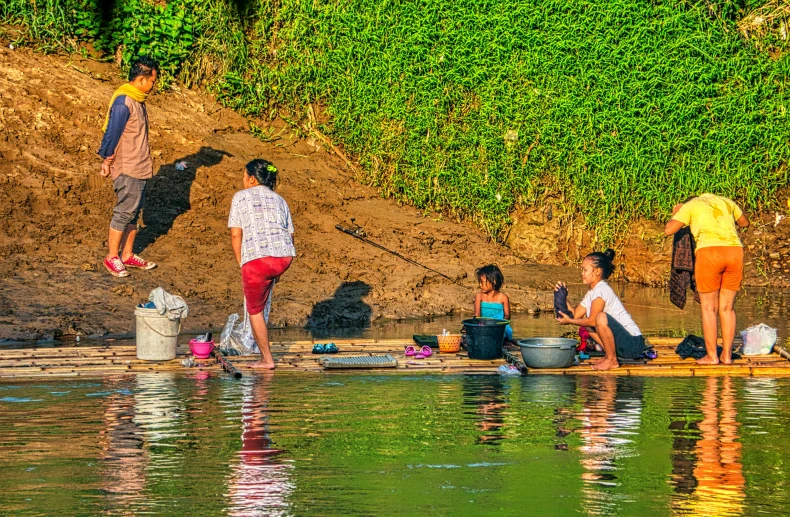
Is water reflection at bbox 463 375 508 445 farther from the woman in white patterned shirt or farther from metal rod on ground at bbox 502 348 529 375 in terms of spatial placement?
the woman in white patterned shirt

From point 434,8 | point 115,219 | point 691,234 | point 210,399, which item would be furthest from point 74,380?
point 434,8

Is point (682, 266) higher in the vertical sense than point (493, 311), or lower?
higher

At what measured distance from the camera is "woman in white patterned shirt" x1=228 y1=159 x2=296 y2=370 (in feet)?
31.9

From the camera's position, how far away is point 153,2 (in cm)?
1719

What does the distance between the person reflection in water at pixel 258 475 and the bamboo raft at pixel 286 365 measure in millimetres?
1778

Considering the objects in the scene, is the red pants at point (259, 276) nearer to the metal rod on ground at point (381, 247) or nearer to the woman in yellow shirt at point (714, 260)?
the woman in yellow shirt at point (714, 260)

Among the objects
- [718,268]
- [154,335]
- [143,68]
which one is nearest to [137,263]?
[143,68]

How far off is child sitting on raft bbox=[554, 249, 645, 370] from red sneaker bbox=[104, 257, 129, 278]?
198 inches

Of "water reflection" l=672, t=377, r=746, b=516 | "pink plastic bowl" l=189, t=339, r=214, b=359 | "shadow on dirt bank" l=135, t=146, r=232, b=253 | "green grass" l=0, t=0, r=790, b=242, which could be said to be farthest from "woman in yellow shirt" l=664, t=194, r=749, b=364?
"shadow on dirt bank" l=135, t=146, r=232, b=253

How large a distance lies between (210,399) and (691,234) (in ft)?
14.3

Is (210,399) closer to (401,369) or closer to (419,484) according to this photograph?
(401,369)

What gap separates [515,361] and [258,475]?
3967mm

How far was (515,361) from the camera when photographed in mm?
10219

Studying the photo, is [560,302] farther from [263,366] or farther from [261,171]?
[261,171]
